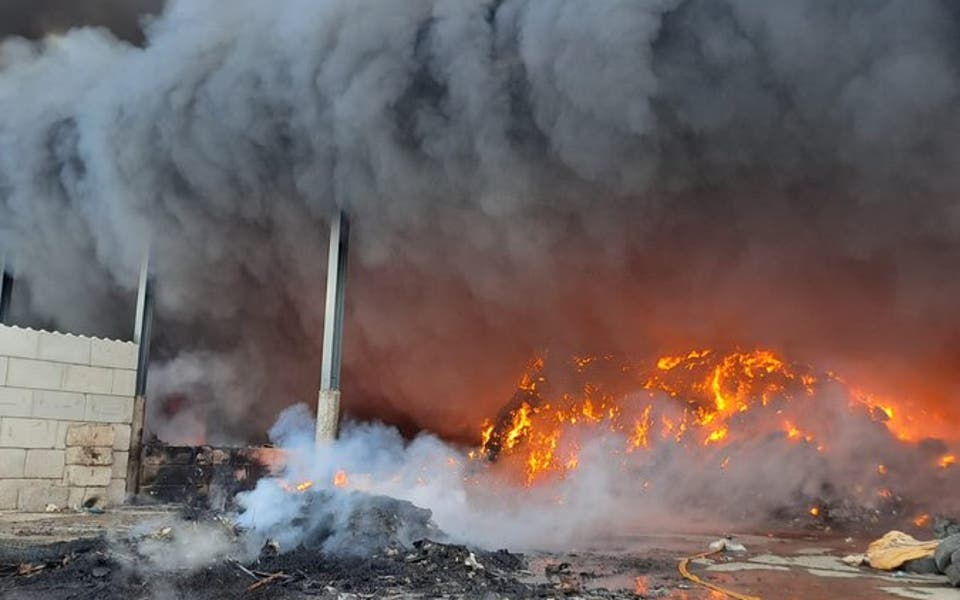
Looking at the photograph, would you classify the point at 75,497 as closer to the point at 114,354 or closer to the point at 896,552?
the point at 114,354

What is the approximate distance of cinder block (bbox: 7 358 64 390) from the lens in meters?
12.0

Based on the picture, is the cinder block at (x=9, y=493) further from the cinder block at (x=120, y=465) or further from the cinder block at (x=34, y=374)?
the cinder block at (x=120, y=465)

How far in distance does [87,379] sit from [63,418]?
0.77 m

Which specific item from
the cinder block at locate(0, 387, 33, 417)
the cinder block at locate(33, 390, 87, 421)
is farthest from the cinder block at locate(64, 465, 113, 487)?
the cinder block at locate(0, 387, 33, 417)

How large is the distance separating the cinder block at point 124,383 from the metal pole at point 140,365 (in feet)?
1.73

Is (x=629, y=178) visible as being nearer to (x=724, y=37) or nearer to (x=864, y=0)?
(x=724, y=37)

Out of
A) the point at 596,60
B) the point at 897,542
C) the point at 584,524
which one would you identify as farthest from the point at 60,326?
the point at 897,542

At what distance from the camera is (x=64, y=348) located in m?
12.7

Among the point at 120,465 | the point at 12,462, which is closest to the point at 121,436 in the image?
the point at 120,465

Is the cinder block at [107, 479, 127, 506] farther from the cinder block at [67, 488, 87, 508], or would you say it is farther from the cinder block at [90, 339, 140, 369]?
the cinder block at [90, 339, 140, 369]

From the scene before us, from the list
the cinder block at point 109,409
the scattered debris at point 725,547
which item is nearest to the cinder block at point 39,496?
the cinder block at point 109,409

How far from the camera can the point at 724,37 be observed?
1089 centimetres

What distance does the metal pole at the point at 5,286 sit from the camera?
17359mm

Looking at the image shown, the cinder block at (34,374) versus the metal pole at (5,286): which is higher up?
the metal pole at (5,286)
